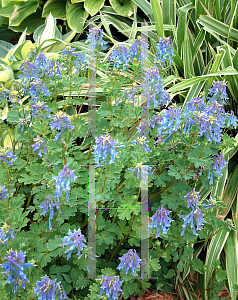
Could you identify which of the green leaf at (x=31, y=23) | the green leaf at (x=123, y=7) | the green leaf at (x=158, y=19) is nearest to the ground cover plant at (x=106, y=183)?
the green leaf at (x=158, y=19)

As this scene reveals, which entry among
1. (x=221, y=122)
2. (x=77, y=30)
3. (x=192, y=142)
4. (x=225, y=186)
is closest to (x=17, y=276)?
(x=192, y=142)

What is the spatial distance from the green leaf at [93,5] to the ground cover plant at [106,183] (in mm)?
1931

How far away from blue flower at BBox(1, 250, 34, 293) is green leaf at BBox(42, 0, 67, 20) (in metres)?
3.28

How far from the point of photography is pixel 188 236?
1.48m

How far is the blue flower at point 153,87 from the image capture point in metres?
1.46

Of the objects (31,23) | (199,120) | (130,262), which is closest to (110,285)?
(130,262)

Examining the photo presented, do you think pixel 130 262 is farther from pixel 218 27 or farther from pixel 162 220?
pixel 218 27

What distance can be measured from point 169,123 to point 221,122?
222 millimetres

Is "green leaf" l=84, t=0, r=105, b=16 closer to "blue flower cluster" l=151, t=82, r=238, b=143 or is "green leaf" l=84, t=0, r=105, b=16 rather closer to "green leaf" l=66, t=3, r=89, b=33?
"green leaf" l=66, t=3, r=89, b=33

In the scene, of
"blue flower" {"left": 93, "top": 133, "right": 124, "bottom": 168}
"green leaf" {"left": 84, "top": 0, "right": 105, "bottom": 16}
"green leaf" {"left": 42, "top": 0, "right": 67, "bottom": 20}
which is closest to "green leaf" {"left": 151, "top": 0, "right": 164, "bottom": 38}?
"green leaf" {"left": 84, "top": 0, "right": 105, "bottom": 16}

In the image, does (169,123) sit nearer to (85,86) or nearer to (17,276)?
(17,276)

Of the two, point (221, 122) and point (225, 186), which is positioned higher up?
point (221, 122)

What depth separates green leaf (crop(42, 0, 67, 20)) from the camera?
3758 mm

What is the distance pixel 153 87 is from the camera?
1500 millimetres
